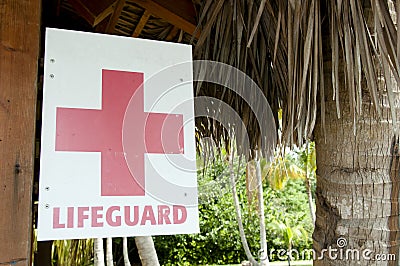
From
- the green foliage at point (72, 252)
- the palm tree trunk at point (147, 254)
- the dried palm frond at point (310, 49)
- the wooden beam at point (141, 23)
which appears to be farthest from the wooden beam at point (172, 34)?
the green foliage at point (72, 252)

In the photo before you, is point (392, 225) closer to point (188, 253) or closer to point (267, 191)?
point (188, 253)

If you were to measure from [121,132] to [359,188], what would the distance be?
0.61 m

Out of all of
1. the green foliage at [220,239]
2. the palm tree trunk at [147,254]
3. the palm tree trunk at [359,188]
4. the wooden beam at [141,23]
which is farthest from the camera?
the green foliage at [220,239]

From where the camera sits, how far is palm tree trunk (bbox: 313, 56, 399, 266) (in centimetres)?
94

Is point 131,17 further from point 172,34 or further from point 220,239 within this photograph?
point 220,239

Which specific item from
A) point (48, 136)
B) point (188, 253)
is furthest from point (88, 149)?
point (188, 253)

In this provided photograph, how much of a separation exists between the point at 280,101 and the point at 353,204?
523 mm

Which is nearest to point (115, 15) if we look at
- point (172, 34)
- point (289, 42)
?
point (172, 34)

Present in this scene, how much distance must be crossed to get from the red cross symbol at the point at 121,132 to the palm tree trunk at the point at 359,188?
0.46 m

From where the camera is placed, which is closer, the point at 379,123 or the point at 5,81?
the point at 5,81

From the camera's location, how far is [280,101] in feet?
4.53

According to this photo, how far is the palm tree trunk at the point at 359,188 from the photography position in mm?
938

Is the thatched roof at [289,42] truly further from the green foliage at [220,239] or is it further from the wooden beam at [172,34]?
the green foliage at [220,239]

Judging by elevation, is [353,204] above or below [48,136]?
below
